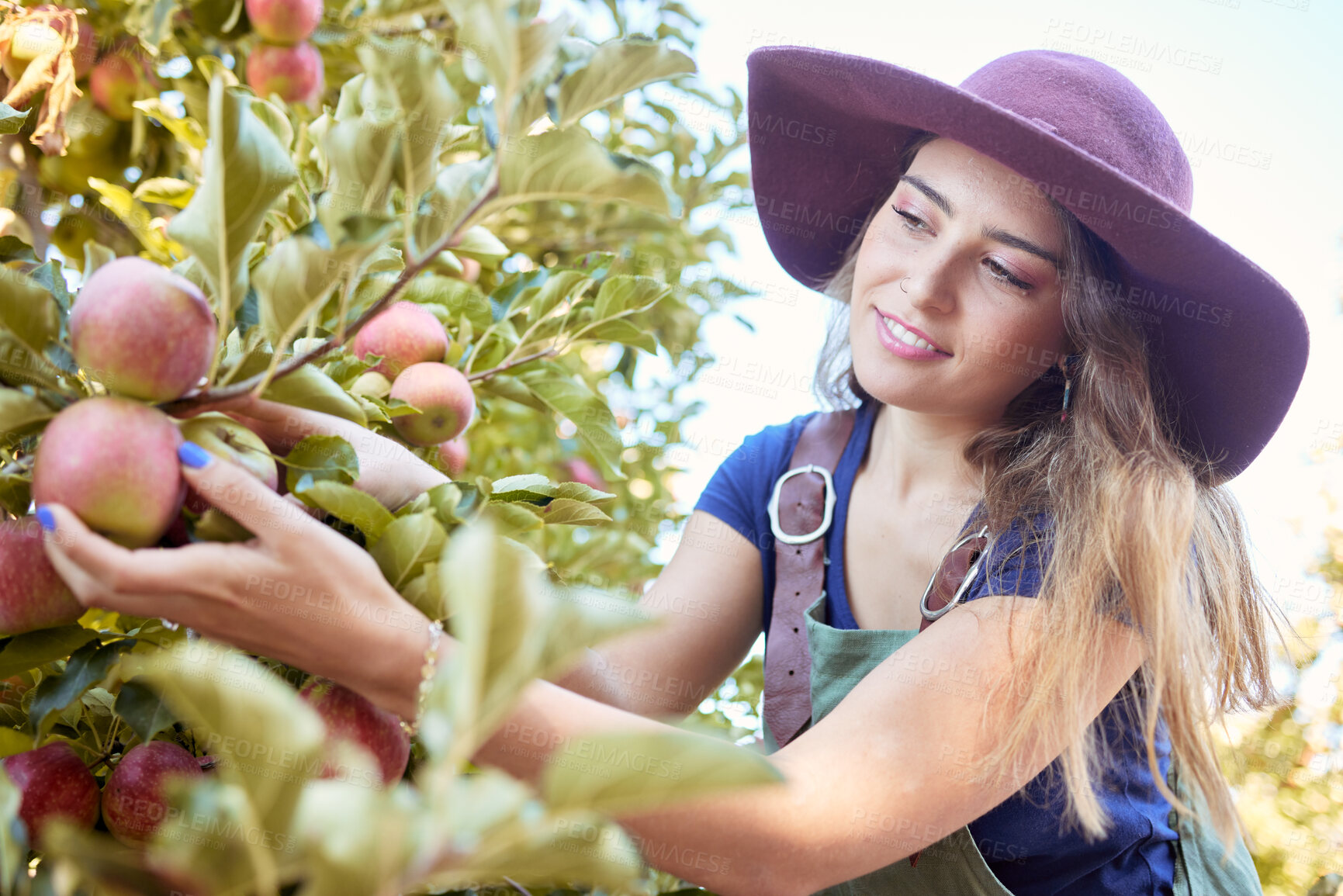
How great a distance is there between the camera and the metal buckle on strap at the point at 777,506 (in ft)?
4.77

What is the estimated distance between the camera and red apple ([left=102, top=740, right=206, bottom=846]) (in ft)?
1.90

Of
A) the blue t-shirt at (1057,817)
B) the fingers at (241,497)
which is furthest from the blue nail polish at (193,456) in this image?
the blue t-shirt at (1057,817)

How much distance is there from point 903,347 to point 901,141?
1.34 feet

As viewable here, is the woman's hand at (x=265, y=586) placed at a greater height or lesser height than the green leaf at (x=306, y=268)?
lesser

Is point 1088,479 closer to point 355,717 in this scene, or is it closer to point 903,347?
point 903,347

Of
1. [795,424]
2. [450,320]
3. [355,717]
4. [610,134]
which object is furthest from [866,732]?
[610,134]

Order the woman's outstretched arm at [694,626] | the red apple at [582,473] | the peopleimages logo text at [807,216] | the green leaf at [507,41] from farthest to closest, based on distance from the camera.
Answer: the red apple at [582,473]
the peopleimages logo text at [807,216]
the woman's outstretched arm at [694,626]
the green leaf at [507,41]

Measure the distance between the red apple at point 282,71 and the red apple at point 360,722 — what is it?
0.78m

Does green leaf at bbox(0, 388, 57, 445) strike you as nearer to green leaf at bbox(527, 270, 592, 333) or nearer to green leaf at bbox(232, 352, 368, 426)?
green leaf at bbox(232, 352, 368, 426)

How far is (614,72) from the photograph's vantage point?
0.52 metres

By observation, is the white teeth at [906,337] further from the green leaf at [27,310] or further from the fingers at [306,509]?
the green leaf at [27,310]

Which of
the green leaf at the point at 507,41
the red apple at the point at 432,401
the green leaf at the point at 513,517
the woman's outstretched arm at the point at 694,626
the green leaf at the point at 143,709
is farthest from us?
the woman's outstretched arm at the point at 694,626

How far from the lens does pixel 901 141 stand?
145cm

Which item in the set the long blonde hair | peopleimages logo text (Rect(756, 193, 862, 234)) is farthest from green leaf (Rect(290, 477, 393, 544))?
peopleimages logo text (Rect(756, 193, 862, 234))
